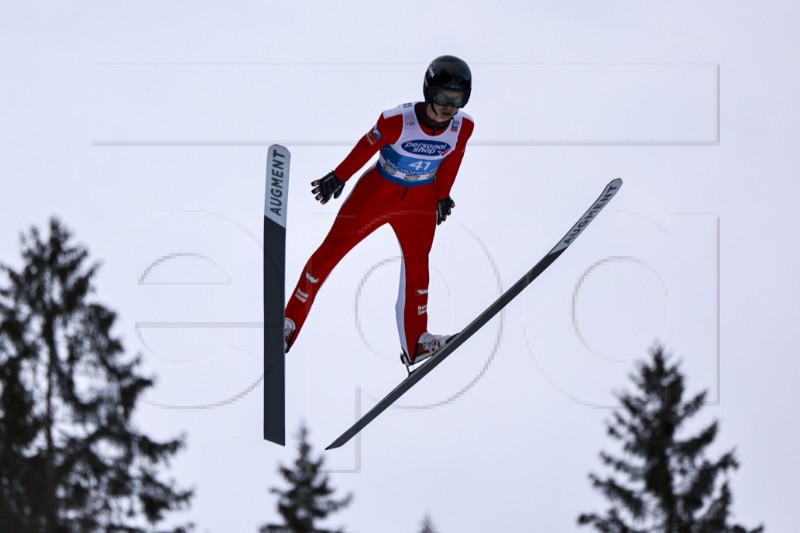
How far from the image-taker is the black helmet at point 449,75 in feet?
22.4

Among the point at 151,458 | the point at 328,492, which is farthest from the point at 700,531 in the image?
the point at 151,458

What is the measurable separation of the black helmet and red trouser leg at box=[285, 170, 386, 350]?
2.39ft

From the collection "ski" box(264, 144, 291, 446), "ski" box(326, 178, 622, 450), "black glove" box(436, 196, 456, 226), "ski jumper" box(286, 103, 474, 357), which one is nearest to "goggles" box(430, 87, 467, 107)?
"ski jumper" box(286, 103, 474, 357)

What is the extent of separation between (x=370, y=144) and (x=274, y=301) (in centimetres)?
108

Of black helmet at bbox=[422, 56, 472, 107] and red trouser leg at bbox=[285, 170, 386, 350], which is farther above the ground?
black helmet at bbox=[422, 56, 472, 107]

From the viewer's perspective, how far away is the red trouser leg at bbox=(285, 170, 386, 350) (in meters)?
7.27

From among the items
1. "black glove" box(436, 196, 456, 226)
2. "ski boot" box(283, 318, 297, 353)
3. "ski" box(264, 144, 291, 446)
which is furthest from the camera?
"black glove" box(436, 196, 456, 226)

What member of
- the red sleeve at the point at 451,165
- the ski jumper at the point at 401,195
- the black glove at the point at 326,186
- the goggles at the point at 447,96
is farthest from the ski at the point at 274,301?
the red sleeve at the point at 451,165

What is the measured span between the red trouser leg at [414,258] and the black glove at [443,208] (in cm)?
6

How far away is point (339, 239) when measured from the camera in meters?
7.27

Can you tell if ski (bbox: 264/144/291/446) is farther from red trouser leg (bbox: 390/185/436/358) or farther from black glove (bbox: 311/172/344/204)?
red trouser leg (bbox: 390/185/436/358)

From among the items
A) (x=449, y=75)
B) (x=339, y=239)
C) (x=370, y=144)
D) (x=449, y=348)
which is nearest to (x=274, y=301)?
(x=339, y=239)

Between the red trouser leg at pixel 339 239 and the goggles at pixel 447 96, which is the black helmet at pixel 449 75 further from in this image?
the red trouser leg at pixel 339 239

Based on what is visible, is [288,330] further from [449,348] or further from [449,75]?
[449,75]
